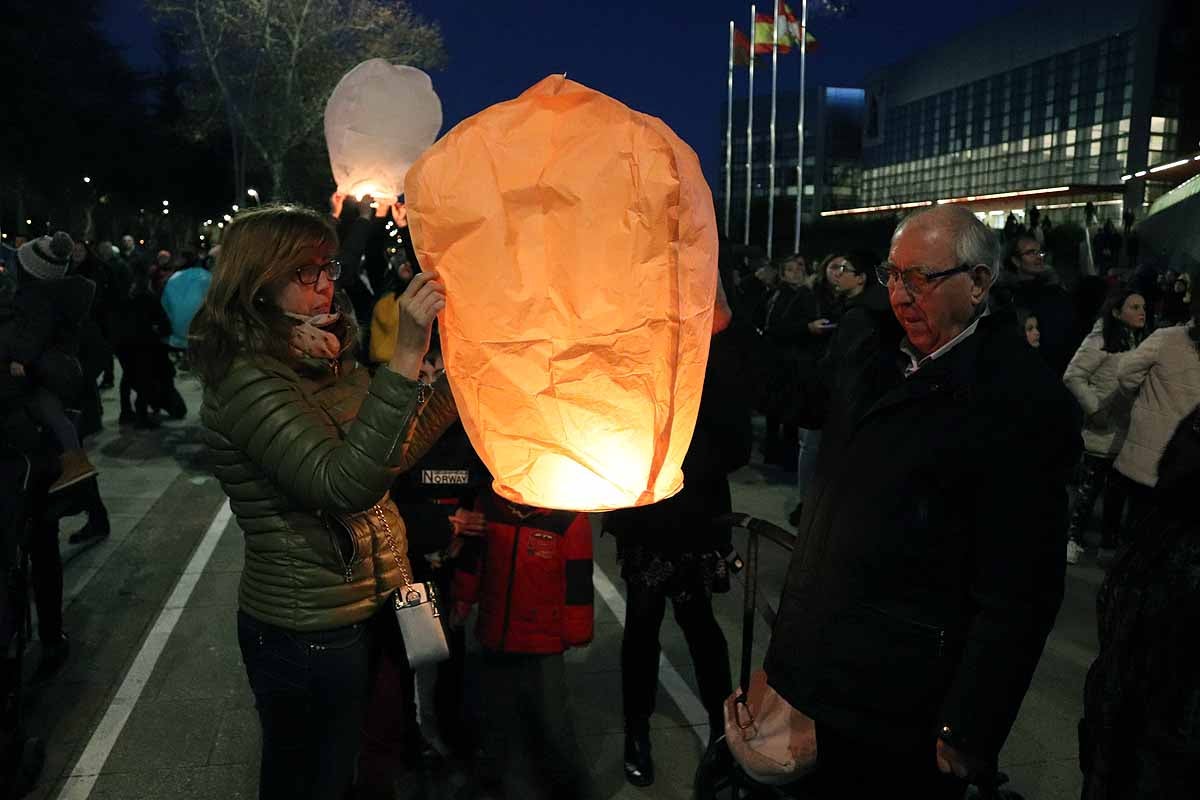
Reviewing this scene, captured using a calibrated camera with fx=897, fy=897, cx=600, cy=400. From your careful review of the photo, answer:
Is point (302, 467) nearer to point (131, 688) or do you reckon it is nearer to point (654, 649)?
point (654, 649)

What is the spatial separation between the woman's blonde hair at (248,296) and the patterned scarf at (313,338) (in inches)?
1.0

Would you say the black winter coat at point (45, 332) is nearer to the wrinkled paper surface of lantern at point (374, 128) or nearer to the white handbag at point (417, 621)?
the wrinkled paper surface of lantern at point (374, 128)

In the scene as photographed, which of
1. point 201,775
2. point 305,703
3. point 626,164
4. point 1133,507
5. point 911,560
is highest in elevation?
point 626,164

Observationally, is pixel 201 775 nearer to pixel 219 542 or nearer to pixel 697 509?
pixel 697 509

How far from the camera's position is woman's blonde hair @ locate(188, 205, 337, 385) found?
6.90 ft

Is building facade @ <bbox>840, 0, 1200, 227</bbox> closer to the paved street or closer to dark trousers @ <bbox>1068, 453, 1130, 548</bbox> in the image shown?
dark trousers @ <bbox>1068, 453, 1130, 548</bbox>

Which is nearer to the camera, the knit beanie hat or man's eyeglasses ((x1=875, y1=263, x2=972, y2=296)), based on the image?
man's eyeglasses ((x1=875, y1=263, x2=972, y2=296))

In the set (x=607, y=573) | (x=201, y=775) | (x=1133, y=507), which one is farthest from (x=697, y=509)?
(x=1133, y=507)

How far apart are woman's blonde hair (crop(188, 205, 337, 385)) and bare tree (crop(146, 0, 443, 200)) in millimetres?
24177

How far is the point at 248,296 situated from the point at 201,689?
2.95 meters

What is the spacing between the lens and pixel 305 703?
221 centimetres

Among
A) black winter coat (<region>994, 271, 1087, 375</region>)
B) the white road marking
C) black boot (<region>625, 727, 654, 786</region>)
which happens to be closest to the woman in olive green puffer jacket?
black boot (<region>625, 727, 654, 786</region>)

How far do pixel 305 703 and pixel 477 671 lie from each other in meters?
2.34

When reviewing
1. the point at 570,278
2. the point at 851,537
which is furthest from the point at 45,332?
the point at 851,537
